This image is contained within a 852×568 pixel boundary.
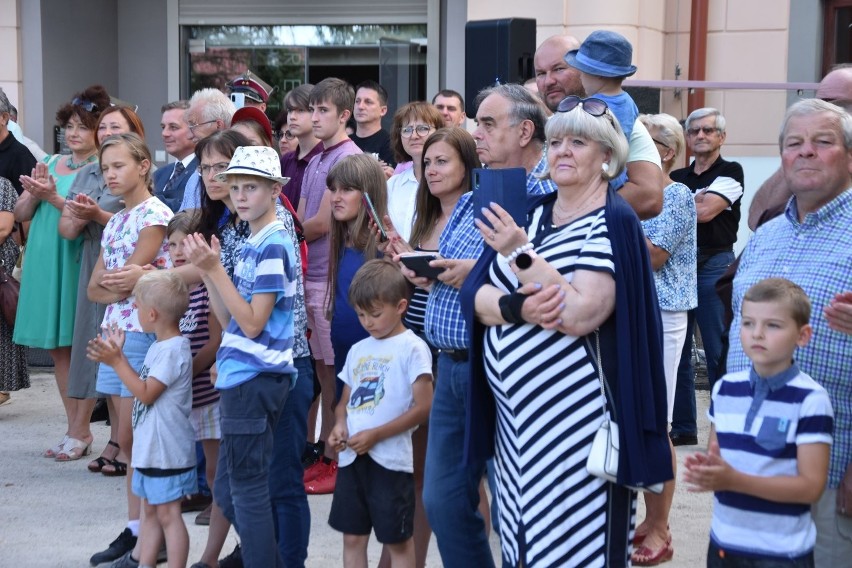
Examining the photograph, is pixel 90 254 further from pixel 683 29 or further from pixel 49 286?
pixel 683 29

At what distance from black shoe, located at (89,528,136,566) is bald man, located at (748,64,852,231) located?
2932 millimetres

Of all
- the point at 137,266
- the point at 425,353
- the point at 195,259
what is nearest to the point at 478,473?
the point at 425,353

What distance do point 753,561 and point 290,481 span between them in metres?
1.93

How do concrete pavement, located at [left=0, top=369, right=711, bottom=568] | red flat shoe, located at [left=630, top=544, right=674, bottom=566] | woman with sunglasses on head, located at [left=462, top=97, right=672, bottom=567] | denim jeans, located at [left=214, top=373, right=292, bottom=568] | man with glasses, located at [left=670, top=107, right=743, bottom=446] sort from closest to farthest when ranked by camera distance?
1. woman with sunglasses on head, located at [left=462, top=97, right=672, bottom=567]
2. denim jeans, located at [left=214, top=373, right=292, bottom=568]
3. red flat shoe, located at [left=630, top=544, right=674, bottom=566]
4. concrete pavement, located at [left=0, top=369, right=711, bottom=568]
5. man with glasses, located at [left=670, top=107, right=743, bottom=446]

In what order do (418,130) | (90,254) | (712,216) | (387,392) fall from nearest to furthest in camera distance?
1. (387,392)
2. (418,130)
3. (90,254)
4. (712,216)

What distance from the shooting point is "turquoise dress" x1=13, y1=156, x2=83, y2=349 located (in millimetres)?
6961

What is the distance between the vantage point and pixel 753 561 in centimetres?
314

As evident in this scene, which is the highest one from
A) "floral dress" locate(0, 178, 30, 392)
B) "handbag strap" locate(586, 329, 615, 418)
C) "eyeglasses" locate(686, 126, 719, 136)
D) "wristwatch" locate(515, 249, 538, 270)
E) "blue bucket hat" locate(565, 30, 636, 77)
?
"blue bucket hat" locate(565, 30, 636, 77)

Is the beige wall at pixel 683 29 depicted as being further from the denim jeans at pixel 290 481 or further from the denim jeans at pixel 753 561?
the denim jeans at pixel 753 561

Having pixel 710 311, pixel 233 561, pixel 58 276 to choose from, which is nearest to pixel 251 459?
pixel 233 561

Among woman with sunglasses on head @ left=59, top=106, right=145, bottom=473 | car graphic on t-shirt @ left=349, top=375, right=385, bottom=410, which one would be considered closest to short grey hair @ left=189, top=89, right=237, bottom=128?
woman with sunglasses on head @ left=59, top=106, right=145, bottom=473

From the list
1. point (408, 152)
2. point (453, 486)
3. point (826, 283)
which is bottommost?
point (453, 486)

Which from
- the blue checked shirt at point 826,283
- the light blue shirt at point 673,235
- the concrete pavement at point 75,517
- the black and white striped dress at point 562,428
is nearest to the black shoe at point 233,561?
the concrete pavement at point 75,517

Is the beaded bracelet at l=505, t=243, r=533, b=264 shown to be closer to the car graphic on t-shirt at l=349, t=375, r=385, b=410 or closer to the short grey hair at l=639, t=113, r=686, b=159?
the car graphic on t-shirt at l=349, t=375, r=385, b=410
